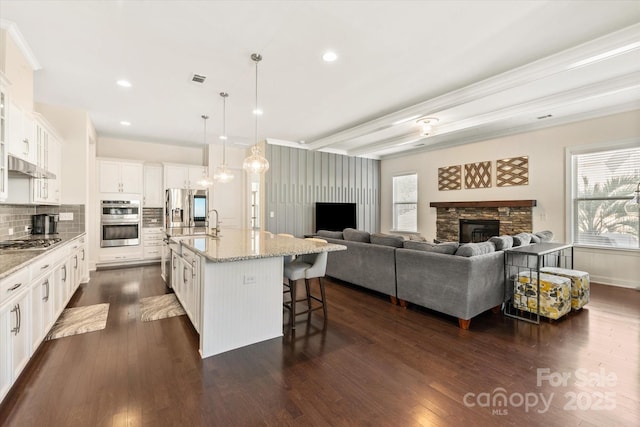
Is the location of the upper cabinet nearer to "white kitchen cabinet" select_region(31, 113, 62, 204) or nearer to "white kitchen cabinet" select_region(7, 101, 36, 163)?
"white kitchen cabinet" select_region(31, 113, 62, 204)

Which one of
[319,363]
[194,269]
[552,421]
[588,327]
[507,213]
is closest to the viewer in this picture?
[552,421]

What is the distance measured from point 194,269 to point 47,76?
3195 millimetres

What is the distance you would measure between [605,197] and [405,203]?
13.3ft

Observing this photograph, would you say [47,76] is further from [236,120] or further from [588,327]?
[588,327]

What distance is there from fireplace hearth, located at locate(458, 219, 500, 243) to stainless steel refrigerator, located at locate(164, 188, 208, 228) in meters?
6.18

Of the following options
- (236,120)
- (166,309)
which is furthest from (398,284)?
(236,120)

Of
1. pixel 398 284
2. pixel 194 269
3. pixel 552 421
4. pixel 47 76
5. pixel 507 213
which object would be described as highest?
pixel 47 76

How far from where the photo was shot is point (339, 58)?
3.17 meters

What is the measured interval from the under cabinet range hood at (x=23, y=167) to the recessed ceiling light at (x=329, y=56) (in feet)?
10.5

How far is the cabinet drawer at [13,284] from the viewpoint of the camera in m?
1.81

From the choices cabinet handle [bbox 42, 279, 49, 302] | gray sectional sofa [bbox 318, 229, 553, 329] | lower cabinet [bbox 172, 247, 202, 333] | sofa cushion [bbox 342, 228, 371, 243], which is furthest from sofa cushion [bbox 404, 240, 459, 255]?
cabinet handle [bbox 42, 279, 49, 302]

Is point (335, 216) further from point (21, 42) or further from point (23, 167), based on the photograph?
point (21, 42)

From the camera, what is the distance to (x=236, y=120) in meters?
5.31

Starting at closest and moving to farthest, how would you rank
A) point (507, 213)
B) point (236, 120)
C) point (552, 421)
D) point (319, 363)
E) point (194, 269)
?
point (552, 421), point (319, 363), point (194, 269), point (236, 120), point (507, 213)
